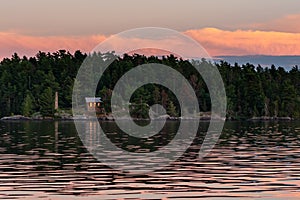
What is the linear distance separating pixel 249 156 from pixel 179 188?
22.2 meters

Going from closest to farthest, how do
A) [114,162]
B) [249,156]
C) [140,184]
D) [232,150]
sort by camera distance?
[140,184] → [114,162] → [249,156] → [232,150]

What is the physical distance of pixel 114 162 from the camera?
181ft

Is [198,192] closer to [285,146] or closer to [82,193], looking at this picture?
[82,193]

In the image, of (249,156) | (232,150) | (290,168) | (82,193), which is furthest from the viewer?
(232,150)

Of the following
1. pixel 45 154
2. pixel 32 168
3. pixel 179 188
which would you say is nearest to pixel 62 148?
pixel 45 154

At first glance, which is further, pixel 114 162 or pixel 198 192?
pixel 114 162

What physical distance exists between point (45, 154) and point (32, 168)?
1326 cm

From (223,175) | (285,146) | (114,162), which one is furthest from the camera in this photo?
(285,146)

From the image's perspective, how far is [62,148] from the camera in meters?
71.9

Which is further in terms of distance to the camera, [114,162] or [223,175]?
[114,162]

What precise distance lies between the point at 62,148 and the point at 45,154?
842 centimetres

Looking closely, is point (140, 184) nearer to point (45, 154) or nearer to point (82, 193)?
point (82, 193)

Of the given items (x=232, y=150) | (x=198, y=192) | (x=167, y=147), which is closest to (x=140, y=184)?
(x=198, y=192)

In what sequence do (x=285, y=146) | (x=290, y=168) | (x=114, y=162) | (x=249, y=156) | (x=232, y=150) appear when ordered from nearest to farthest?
(x=290, y=168), (x=114, y=162), (x=249, y=156), (x=232, y=150), (x=285, y=146)
